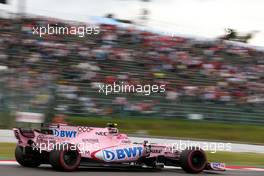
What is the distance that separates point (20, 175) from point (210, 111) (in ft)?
40.1

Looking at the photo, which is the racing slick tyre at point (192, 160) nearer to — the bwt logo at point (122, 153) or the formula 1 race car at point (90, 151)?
the formula 1 race car at point (90, 151)

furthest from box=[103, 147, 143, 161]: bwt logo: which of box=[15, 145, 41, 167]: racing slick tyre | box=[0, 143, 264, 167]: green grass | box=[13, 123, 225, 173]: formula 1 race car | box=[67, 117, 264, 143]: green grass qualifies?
box=[67, 117, 264, 143]: green grass

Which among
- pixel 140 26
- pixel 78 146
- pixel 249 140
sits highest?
pixel 140 26

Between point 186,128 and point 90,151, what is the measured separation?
1035 cm

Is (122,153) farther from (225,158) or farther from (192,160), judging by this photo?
(225,158)

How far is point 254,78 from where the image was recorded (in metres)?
22.0

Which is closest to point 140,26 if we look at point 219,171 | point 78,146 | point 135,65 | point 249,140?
point 135,65

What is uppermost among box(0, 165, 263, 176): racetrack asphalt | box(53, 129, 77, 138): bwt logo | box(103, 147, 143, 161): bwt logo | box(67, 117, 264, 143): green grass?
box(53, 129, 77, 138): bwt logo

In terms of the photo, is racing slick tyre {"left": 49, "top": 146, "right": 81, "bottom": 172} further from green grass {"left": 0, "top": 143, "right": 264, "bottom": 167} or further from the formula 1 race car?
green grass {"left": 0, "top": 143, "right": 264, "bottom": 167}

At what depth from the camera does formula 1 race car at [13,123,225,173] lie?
8.35m

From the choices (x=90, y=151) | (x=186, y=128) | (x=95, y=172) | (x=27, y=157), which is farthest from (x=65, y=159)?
(x=186, y=128)

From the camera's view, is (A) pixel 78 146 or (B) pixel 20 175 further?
(A) pixel 78 146

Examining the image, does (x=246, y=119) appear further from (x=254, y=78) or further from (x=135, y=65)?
(x=135, y=65)

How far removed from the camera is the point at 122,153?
899 centimetres
